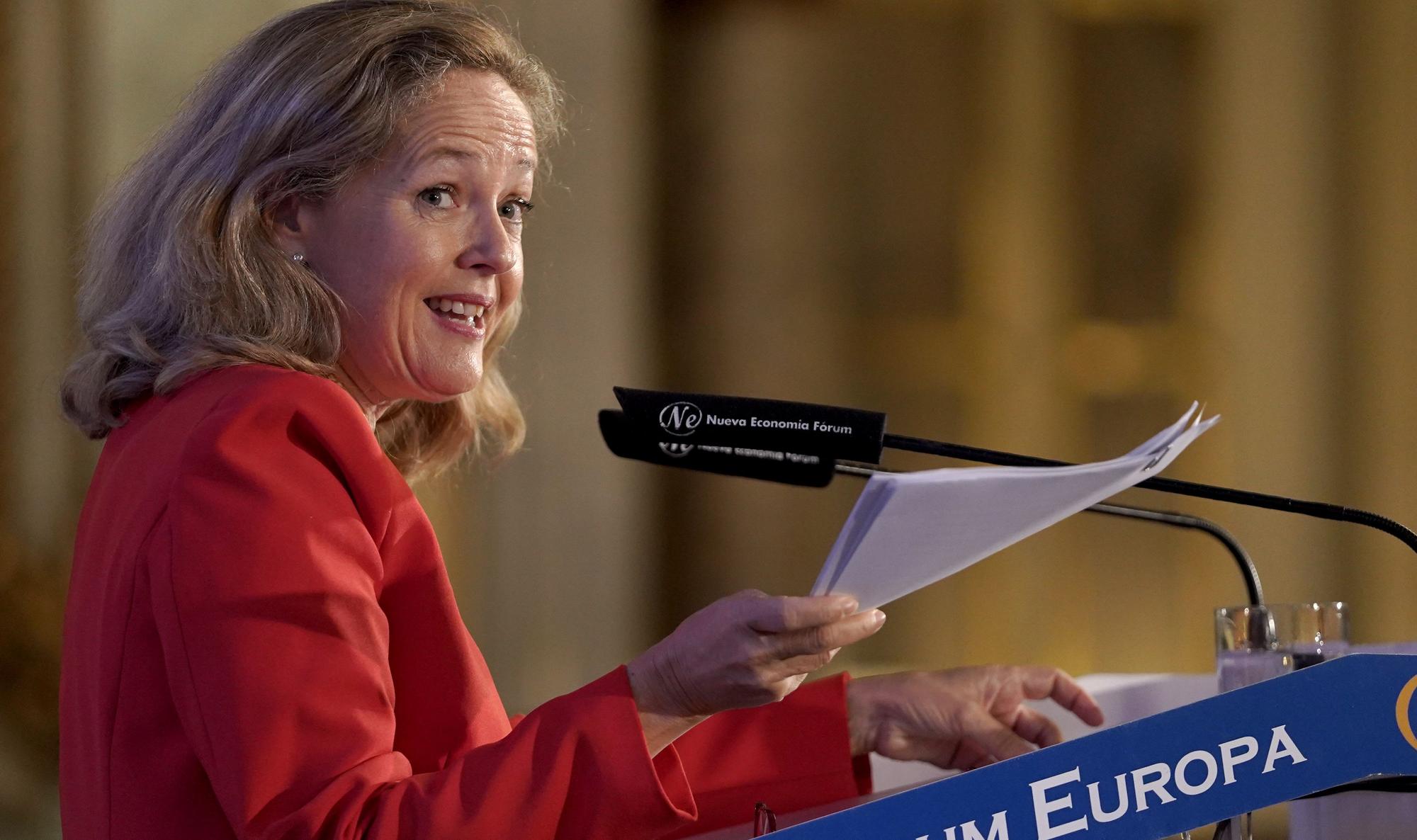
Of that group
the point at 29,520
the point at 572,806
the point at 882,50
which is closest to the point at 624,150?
the point at 882,50

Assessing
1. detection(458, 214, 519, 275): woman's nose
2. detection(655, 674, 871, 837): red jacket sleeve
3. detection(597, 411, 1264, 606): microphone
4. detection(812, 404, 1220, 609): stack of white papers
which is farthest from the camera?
detection(655, 674, 871, 837): red jacket sleeve

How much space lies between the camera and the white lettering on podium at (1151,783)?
2.93 ft

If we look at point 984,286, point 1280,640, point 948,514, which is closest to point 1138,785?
point 948,514

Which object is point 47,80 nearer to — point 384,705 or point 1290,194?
point 384,705

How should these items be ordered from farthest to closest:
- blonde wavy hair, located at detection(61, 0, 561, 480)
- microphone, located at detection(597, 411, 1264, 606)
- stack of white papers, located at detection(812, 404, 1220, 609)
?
blonde wavy hair, located at detection(61, 0, 561, 480), microphone, located at detection(597, 411, 1264, 606), stack of white papers, located at detection(812, 404, 1220, 609)

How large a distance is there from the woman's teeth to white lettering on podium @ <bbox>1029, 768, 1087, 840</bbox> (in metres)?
0.79

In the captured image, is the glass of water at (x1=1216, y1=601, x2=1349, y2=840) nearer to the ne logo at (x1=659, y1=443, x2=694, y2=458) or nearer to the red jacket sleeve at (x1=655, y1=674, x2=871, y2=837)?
the red jacket sleeve at (x1=655, y1=674, x2=871, y2=837)

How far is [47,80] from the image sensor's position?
327 cm

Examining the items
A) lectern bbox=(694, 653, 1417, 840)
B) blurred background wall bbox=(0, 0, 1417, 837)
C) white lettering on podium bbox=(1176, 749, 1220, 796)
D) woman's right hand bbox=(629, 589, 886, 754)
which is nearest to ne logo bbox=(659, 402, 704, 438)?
woman's right hand bbox=(629, 589, 886, 754)

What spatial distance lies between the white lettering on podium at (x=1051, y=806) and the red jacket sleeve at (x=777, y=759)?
640 mm

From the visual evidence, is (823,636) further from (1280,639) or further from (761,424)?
(1280,639)

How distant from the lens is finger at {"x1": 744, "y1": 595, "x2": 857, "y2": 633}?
938 millimetres

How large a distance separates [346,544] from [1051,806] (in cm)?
56

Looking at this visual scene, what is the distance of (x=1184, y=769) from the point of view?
35.5 inches
